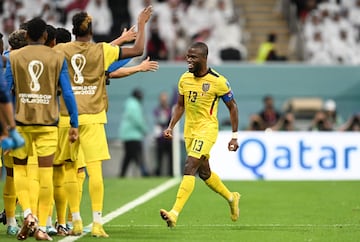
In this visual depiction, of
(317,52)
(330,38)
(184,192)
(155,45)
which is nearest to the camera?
(184,192)

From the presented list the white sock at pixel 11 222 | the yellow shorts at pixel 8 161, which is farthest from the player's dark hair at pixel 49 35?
the white sock at pixel 11 222

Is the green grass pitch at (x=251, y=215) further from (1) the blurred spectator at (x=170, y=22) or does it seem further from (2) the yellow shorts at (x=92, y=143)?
(1) the blurred spectator at (x=170, y=22)

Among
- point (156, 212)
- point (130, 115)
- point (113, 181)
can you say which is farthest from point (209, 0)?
point (156, 212)

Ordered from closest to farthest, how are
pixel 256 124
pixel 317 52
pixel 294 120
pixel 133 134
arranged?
pixel 256 124
pixel 133 134
pixel 294 120
pixel 317 52

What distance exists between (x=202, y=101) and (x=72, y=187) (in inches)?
79.6

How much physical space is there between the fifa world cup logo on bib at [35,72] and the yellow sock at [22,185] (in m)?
0.91

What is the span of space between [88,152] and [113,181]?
37.7ft

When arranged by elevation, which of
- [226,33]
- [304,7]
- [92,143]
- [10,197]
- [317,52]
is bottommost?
[10,197]

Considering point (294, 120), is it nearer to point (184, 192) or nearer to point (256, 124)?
point (256, 124)

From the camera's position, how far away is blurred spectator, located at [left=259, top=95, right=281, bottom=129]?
2747 centimetres

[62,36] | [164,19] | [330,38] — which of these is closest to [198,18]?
[164,19]

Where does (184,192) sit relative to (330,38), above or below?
below

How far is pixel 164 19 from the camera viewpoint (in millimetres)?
30172

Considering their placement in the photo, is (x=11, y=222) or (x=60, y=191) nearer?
(x=60, y=191)
